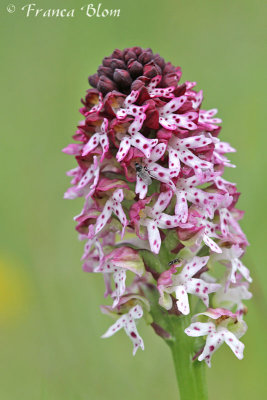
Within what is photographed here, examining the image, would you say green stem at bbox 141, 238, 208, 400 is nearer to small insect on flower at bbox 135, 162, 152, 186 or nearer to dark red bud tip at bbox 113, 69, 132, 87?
small insect on flower at bbox 135, 162, 152, 186

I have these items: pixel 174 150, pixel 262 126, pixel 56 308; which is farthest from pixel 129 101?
pixel 262 126

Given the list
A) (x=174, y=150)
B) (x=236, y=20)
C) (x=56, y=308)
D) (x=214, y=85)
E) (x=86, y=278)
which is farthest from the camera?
(x=236, y=20)

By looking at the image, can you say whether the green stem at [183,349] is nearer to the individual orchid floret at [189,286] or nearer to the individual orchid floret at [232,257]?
the individual orchid floret at [189,286]

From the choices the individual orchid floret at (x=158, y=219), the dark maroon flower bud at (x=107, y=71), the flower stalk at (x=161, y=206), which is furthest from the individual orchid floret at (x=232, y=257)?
the dark maroon flower bud at (x=107, y=71)

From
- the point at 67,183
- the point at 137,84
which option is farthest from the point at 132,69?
the point at 67,183

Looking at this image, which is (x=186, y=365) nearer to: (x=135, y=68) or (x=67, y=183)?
(x=135, y=68)

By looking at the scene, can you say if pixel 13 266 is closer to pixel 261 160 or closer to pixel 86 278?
pixel 86 278

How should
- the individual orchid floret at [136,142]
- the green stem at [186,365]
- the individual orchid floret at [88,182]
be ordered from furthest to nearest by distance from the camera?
the green stem at [186,365]
the individual orchid floret at [88,182]
the individual orchid floret at [136,142]
